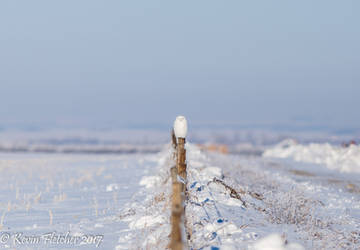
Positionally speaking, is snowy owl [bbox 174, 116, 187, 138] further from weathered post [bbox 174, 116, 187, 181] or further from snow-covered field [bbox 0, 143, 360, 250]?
snow-covered field [bbox 0, 143, 360, 250]

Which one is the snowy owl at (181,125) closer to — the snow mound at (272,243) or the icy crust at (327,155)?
the snow mound at (272,243)

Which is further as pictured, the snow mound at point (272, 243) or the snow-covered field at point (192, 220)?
the snow-covered field at point (192, 220)

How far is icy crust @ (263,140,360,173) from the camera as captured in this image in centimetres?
2387

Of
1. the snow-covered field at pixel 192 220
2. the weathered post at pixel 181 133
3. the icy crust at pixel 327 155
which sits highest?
the weathered post at pixel 181 133

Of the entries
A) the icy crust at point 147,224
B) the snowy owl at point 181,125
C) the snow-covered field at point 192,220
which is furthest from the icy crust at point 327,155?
the snowy owl at point 181,125

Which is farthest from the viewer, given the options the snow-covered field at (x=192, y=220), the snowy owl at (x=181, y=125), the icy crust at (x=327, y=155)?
the icy crust at (x=327, y=155)

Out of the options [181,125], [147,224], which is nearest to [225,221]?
[147,224]

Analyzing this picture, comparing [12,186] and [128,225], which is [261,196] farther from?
[12,186]

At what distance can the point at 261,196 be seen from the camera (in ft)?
33.8

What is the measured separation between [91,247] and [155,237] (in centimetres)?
88

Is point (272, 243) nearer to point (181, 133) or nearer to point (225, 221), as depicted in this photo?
point (225, 221)

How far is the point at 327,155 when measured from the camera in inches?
1259

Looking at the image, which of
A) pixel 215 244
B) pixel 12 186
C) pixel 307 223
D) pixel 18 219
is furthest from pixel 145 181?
pixel 215 244

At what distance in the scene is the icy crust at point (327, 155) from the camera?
78.3ft
